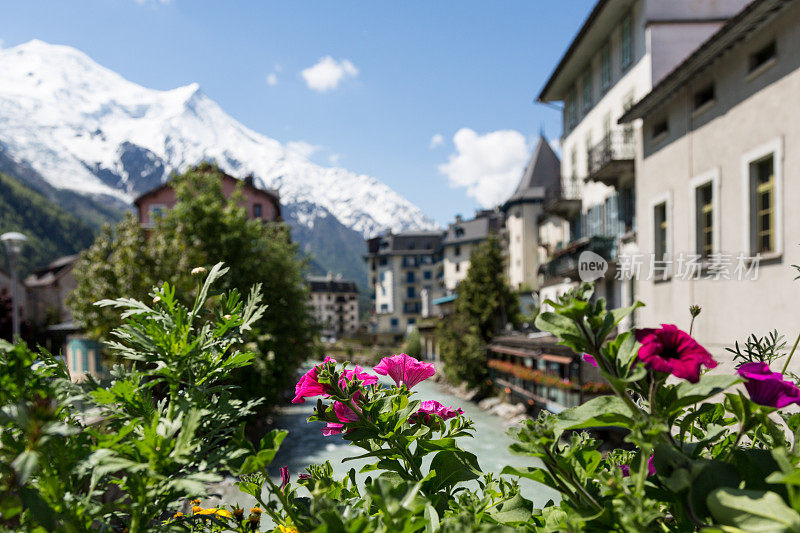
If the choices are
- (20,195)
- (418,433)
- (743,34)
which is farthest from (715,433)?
(20,195)

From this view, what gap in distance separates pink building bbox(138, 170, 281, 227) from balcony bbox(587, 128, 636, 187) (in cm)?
2216

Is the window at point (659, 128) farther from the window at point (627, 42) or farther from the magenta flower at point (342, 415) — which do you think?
the magenta flower at point (342, 415)

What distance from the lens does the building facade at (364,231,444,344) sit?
6856 cm

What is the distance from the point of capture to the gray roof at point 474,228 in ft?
182

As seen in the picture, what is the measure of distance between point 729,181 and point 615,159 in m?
5.40

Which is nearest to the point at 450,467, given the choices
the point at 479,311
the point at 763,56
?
the point at 763,56

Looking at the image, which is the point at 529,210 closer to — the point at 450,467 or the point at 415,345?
the point at 415,345

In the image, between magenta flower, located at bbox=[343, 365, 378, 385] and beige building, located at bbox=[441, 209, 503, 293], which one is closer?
magenta flower, located at bbox=[343, 365, 378, 385]

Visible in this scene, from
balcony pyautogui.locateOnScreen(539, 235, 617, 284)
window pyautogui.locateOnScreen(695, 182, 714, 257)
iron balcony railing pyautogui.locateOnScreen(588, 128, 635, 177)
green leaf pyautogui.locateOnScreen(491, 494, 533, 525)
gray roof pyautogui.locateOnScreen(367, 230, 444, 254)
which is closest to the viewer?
green leaf pyautogui.locateOnScreen(491, 494, 533, 525)

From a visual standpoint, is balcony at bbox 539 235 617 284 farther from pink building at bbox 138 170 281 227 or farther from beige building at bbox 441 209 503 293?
beige building at bbox 441 209 503 293

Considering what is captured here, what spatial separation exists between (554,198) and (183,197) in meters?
15.7

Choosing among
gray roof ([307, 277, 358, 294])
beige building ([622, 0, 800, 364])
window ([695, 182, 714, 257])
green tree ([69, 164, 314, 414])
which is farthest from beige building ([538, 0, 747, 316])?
gray roof ([307, 277, 358, 294])

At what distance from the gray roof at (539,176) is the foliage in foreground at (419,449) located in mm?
36650

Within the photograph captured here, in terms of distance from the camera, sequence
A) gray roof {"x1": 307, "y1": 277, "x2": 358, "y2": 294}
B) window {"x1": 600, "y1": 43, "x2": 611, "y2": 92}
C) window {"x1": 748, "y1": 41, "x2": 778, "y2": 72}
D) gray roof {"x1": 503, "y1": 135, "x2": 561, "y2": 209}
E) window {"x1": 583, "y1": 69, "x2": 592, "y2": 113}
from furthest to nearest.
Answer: gray roof {"x1": 307, "y1": 277, "x2": 358, "y2": 294} → gray roof {"x1": 503, "y1": 135, "x2": 561, "y2": 209} → window {"x1": 583, "y1": 69, "x2": 592, "y2": 113} → window {"x1": 600, "y1": 43, "x2": 611, "y2": 92} → window {"x1": 748, "y1": 41, "x2": 778, "y2": 72}
